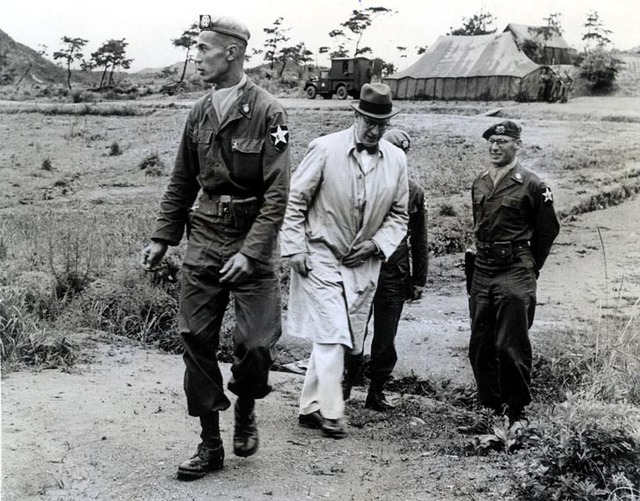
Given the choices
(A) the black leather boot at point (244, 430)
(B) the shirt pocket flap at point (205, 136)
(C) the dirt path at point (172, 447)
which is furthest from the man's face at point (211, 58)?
(C) the dirt path at point (172, 447)

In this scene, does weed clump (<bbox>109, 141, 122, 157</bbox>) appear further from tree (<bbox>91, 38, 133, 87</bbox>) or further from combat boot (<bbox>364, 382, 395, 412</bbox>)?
combat boot (<bbox>364, 382, 395, 412</bbox>)

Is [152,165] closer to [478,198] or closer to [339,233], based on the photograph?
[478,198]

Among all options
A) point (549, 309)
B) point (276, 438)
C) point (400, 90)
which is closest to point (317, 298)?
point (276, 438)

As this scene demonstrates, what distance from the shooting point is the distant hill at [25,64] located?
13.2m

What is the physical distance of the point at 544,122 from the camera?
19.5m

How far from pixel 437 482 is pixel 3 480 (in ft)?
6.29

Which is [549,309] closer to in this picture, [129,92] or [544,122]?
[544,122]

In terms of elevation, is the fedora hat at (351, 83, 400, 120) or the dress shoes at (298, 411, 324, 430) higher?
the fedora hat at (351, 83, 400, 120)

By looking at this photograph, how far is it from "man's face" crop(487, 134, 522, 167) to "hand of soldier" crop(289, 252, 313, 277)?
4.57 ft

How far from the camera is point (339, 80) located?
26344 millimetres

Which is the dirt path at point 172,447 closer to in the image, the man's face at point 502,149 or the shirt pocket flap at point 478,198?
the shirt pocket flap at point 478,198

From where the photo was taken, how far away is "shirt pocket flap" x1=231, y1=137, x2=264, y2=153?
3.79m

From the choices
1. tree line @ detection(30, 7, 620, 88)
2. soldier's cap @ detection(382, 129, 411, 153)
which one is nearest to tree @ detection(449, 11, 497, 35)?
tree line @ detection(30, 7, 620, 88)

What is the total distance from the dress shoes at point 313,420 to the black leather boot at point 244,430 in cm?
76
